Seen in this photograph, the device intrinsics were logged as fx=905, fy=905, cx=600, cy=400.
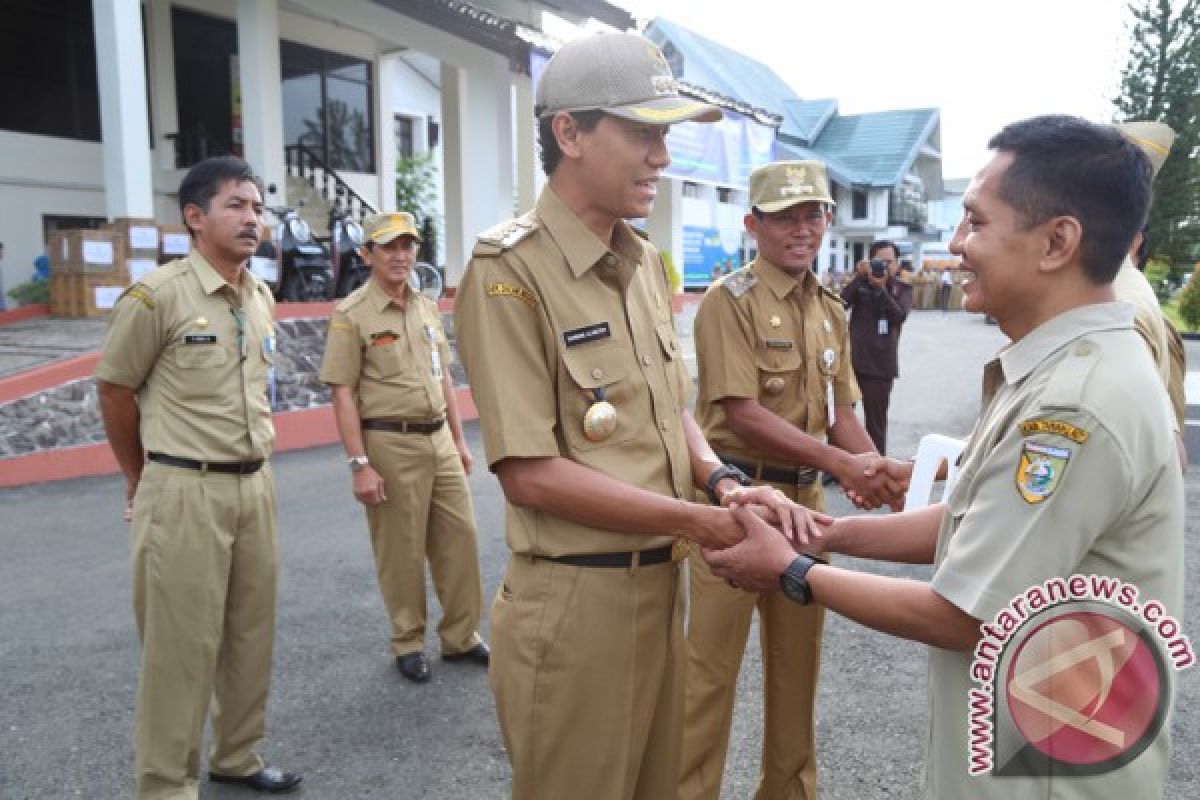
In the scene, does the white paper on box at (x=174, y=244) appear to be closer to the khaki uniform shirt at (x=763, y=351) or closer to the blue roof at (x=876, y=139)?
the khaki uniform shirt at (x=763, y=351)

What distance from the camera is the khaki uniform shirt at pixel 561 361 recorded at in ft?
6.02

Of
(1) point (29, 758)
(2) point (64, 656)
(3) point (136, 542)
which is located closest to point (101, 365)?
(3) point (136, 542)

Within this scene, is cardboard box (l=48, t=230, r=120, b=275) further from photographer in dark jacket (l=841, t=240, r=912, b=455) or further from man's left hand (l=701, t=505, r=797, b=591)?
man's left hand (l=701, t=505, r=797, b=591)

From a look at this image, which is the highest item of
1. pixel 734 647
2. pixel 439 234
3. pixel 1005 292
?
pixel 439 234

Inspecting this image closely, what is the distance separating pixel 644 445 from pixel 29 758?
8.87 feet

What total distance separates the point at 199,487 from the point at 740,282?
1.94 metres

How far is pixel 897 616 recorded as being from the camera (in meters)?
1.51

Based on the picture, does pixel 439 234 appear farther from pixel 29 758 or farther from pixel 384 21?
pixel 29 758

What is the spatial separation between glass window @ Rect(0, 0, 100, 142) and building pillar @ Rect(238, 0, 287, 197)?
12.7 feet

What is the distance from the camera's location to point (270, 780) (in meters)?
3.06

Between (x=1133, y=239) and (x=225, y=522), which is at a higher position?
(x=1133, y=239)

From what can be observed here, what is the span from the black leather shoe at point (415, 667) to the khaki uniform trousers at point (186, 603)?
2.97 ft

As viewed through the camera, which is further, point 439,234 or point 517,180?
point 439,234

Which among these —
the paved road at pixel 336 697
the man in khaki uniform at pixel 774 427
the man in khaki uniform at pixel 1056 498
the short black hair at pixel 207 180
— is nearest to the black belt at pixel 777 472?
the man in khaki uniform at pixel 774 427
